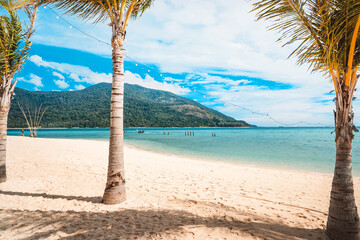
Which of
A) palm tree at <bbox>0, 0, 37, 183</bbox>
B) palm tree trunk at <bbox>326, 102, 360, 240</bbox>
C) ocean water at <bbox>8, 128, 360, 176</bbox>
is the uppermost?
palm tree at <bbox>0, 0, 37, 183</bbox>

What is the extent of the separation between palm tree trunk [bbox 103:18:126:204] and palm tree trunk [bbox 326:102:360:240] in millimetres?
3687

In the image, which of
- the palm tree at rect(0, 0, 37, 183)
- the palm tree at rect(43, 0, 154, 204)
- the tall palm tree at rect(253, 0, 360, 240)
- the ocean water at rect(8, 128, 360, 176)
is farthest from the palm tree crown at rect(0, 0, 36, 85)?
the ocean water at rect(8, 128, 360, 176)

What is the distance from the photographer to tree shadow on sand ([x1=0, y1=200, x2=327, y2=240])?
2.90 meters

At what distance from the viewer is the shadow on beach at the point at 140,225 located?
9.49ft

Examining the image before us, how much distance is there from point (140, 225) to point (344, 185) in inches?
124

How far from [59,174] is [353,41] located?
8.46 meters

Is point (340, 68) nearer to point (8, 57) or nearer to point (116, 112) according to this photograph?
point (116, 112)

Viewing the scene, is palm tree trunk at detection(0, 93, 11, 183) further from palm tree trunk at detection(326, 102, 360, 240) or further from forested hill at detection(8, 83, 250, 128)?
forested hill at detection(8, 83, 250, 128)

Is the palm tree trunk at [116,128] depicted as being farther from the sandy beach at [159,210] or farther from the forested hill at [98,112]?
the forested hill at [98,112]

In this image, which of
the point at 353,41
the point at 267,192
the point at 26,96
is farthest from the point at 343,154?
the point at 26,96

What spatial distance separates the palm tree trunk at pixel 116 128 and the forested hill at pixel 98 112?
319ft

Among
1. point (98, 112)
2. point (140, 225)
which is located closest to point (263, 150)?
point (140, 225)

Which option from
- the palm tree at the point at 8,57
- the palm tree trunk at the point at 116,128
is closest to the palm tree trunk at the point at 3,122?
the palm tree at the point at 8,57

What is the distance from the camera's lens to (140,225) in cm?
321
